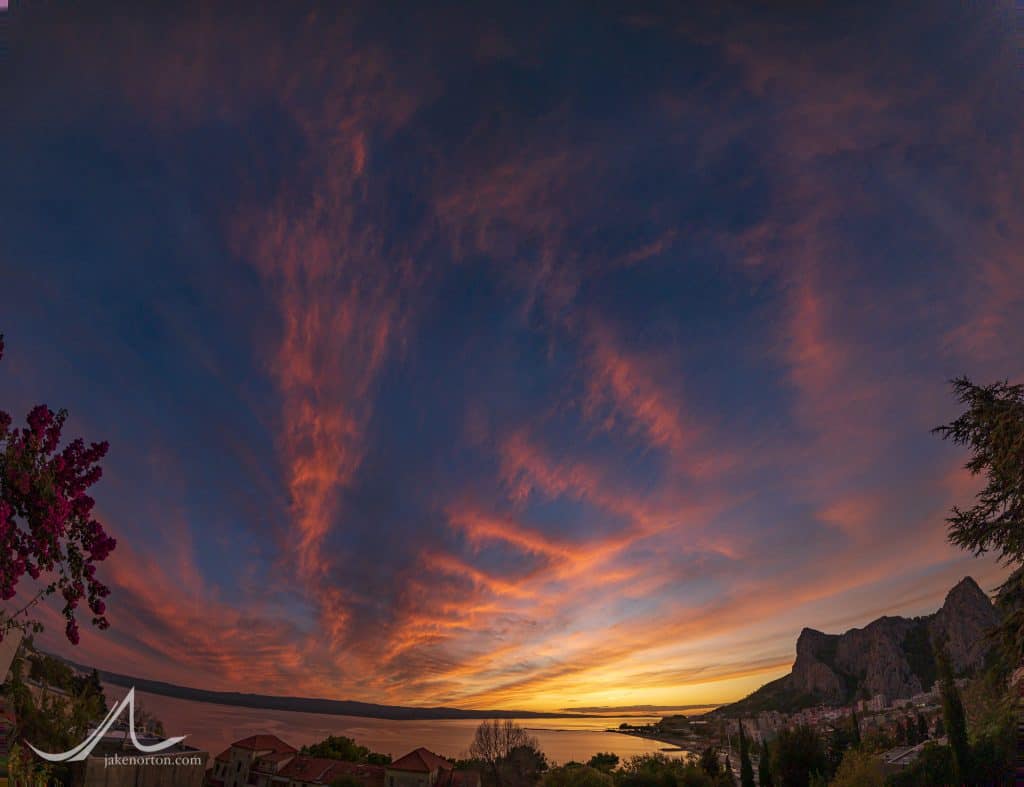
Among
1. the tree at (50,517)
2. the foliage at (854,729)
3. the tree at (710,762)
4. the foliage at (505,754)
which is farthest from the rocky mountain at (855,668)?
the tree at (50,517)

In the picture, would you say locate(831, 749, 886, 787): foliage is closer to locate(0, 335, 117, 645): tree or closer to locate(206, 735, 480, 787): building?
locate(206, 735, 480, 787): building

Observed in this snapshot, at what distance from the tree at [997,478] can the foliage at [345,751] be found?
24.0 metres

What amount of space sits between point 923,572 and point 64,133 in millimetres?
22271

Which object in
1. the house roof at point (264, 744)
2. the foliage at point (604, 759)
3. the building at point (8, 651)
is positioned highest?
the building at point (8, 651)

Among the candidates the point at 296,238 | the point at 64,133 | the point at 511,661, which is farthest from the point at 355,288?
the point at 511,661

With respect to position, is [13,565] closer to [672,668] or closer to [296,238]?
→ [296,238]

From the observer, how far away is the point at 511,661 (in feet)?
77.2

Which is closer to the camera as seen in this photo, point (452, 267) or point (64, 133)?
point (64, 133)

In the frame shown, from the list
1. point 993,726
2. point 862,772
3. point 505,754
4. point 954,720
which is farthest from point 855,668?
point 993,726

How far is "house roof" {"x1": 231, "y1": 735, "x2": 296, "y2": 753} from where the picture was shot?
16516 millimetres

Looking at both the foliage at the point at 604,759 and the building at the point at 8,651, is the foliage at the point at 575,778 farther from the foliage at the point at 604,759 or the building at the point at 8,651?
the building at the point at 8,651

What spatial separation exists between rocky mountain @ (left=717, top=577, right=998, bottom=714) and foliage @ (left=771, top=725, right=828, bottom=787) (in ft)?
12.1

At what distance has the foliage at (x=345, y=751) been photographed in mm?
24781

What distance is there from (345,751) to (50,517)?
28771mm
